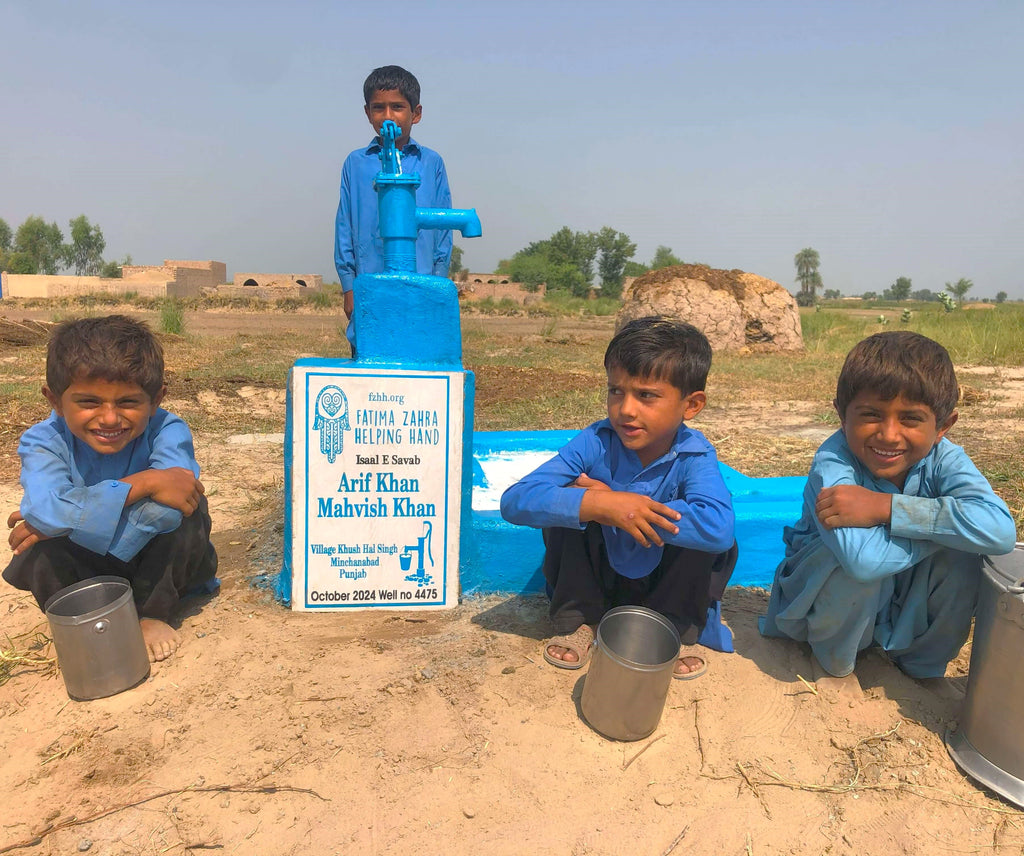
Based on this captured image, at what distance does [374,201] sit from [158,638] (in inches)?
95.1

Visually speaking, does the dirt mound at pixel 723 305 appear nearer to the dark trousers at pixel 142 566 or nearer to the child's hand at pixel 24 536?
the dark trousers at pixel 142 566

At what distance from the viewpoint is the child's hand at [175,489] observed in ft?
6.91

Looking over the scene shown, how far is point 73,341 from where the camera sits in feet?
6.80

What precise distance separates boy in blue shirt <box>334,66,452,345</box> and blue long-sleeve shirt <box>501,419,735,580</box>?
1.87 meters

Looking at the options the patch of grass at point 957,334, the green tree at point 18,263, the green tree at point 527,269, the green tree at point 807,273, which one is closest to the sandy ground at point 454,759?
the patch of grass at point 957,334

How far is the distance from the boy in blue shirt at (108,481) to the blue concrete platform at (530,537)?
0.96 m

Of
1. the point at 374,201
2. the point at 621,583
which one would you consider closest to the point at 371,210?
the point at 374,201

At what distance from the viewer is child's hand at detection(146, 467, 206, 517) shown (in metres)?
2.11

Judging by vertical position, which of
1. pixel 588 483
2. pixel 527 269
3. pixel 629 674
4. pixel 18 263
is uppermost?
pixel 527 269

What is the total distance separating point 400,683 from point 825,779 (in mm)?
1129

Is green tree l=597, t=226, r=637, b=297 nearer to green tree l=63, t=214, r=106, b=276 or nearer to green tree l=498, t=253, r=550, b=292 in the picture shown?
green tree l=498, t=253, r=550, b=292

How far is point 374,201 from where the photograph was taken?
12.3 feet

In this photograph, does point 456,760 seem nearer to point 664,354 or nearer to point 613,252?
point 664,354

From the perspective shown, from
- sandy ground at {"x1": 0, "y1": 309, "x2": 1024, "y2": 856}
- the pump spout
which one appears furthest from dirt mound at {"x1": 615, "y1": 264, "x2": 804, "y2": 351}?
sandy ground at {"x1": 0, "y1": 309, "x2": 1024, "y2": 856}
